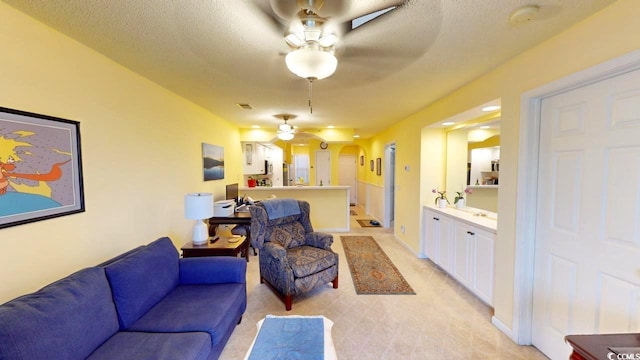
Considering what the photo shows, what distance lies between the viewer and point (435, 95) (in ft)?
9.73

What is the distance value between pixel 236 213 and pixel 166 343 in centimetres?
275

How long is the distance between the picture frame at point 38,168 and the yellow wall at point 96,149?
0.06 metres

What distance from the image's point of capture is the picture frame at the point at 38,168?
1.34 m

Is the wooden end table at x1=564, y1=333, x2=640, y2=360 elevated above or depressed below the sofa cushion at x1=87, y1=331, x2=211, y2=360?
above

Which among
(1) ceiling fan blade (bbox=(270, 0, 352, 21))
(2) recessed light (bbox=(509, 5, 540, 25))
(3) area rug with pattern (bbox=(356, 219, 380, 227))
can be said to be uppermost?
(2) recessed light (bbox=(509, 5, 540, 25))

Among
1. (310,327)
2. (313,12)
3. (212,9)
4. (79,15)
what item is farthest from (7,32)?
(310,327)

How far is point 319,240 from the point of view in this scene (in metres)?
3.04

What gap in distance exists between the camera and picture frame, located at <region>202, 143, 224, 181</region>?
3.73m

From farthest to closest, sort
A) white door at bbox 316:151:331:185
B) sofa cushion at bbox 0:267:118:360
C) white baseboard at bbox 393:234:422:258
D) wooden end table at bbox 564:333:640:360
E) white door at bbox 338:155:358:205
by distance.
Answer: white door at bbox 338:155:358:205
white door at bbox 316:151:331:185
white baseboard at bbox 393:234:422:258
sofa cushion at bbox 0:267:118:360
wooden end table at bbox 564:333:640:360

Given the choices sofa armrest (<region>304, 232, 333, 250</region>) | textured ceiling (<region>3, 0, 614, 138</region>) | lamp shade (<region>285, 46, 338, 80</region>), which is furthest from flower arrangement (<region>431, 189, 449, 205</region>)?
lamp shade (<region>285, 46, 338, 80</region>)

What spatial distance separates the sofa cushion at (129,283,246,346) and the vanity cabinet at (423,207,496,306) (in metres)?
2.45

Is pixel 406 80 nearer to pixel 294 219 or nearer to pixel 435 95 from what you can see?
pixel 435 95

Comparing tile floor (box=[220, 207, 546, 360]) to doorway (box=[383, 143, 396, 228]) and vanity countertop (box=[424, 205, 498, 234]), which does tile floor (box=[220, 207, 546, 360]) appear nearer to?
vanity countertop (box=[424, 205, 498, 234])

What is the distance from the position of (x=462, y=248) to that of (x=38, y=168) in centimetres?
383
